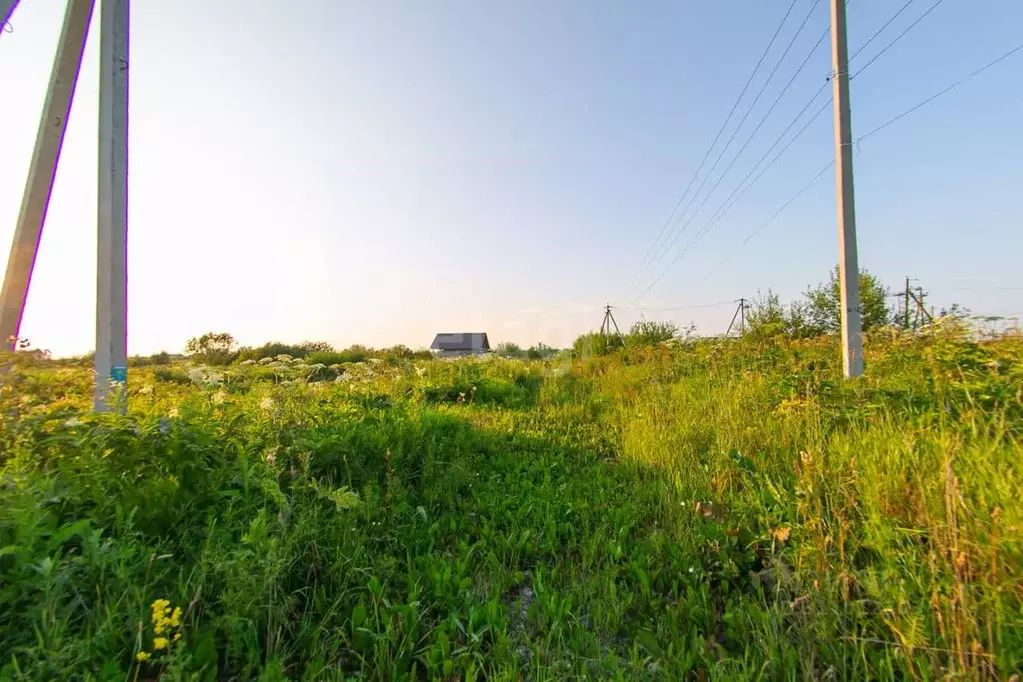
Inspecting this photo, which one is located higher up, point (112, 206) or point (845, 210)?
point (845, 210)

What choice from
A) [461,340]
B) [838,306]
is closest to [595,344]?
[838,306]

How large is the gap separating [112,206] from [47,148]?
2.46 ft

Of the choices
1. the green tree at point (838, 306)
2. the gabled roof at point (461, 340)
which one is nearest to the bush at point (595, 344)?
the green tree at point (838, 306)

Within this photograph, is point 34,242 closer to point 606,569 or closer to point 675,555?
point 606,569

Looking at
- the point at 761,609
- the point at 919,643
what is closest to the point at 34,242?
the point at 761,609

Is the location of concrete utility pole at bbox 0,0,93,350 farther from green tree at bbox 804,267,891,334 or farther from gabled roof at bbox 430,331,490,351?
gabled roof at bbox 430,331,490,351

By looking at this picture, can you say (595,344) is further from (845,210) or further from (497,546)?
(497,546)

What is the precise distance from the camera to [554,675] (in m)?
1.52

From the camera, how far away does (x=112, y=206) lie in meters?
3.67

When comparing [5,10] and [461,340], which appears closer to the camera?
[5,10]

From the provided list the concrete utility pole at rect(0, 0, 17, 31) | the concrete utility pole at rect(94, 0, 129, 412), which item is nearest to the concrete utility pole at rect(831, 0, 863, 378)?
the concrete utility pole at rect(94, 0, 129, 412)

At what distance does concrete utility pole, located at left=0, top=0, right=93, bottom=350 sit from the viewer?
360 centimetres

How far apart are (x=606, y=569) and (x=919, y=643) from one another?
1.16 m

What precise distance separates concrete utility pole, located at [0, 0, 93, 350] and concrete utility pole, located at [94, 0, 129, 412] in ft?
0.61
